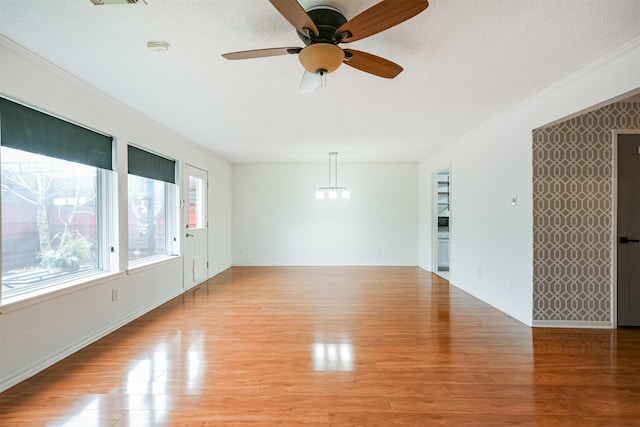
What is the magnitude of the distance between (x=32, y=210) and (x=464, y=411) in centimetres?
364

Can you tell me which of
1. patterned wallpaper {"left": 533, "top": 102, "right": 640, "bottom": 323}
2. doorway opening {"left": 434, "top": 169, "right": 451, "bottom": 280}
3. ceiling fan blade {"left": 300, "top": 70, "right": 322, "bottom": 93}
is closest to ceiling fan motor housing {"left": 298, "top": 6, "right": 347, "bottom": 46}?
ceiling fan blade {"left": 300, "top": 70, "right": 322, "bottom": 93}

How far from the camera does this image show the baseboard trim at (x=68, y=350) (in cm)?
214

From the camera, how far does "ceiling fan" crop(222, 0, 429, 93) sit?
1.42 metres

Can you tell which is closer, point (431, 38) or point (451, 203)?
point (431, 38)

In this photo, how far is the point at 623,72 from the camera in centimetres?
219

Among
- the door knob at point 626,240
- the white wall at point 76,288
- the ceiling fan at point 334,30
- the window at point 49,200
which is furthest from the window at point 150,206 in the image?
the door knob at point 626,240

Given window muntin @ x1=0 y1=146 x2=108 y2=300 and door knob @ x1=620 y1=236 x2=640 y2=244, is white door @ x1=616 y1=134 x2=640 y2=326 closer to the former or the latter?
door knob @ x1=620 y1=236 x2=640 y2=244

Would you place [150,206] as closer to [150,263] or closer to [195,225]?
[150,263]

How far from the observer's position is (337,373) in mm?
2328

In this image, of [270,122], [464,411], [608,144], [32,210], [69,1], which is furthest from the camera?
[270,122]

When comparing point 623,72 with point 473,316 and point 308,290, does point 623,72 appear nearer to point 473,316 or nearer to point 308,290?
point 473,316

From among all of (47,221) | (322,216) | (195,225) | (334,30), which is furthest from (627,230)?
(195,225)

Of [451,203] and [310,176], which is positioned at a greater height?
[310,176]

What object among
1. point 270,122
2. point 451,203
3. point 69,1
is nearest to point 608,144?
point 451,203
